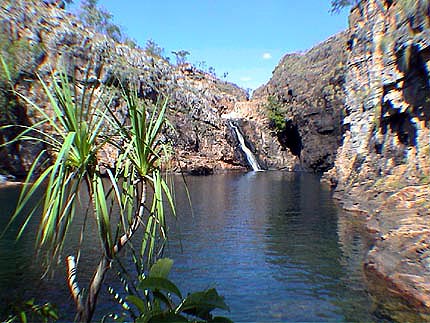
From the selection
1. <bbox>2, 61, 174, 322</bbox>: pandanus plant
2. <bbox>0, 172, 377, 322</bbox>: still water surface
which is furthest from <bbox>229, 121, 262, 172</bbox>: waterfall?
<bbox>2, 61, 174, 322</bbox>: pandanus plant

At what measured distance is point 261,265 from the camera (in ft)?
46.3

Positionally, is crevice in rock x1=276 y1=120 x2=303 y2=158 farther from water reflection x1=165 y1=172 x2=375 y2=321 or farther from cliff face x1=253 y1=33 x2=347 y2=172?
water reflection x1=165 y1=172 x2=375 y2=321

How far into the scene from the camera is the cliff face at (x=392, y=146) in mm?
11734

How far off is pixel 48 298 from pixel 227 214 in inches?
598

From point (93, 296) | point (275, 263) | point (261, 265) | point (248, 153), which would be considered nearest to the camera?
point (93, 296)

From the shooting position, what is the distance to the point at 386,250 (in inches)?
521

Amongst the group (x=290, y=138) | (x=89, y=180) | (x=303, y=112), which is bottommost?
(x=89, y=180)

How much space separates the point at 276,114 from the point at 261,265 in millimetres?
61633

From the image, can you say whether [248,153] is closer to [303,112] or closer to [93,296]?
[303,112]

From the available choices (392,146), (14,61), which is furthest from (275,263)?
(14,61)

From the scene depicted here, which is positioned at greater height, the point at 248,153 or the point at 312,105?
the point at 312,105

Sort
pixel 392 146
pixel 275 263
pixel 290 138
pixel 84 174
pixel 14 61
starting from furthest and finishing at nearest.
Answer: pixel 290 138, pixel 14 61, pixel 392 146, pixel 275 263, pixel 84 174

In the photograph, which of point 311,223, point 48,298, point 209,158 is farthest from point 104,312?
point 209,158

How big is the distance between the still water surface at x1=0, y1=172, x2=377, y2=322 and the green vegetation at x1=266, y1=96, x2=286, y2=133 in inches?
1945
